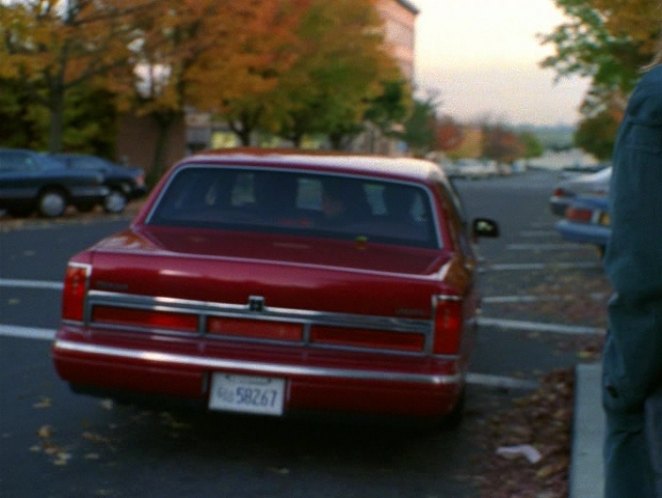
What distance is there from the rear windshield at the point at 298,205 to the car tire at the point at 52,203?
19699 mm

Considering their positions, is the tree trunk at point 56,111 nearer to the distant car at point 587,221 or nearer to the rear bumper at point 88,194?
the rear bumper at point 88,194

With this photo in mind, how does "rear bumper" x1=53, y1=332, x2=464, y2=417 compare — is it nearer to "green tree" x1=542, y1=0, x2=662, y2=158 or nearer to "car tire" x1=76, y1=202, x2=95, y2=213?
"green tree" x1=542, y1=0, x2=662, y2=158

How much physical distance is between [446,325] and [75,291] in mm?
1719

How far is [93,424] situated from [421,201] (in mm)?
2124

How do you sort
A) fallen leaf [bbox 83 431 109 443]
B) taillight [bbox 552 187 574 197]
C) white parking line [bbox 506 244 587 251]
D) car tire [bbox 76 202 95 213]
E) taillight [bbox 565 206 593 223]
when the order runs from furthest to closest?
1. car tire [bbox 76 202 95 213]
2. taillight [bbox 552 187 574 197]
3. white parking line [bbox 506 244 587 251]
4. taillight [bbox 565 206 593 223]
5. fallen leaf [bbox 83 431 109 443]

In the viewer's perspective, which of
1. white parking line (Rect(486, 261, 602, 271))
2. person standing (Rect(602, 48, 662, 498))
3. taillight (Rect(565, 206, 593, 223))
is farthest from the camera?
white parking line (Rect(486, 261, 602, 271))

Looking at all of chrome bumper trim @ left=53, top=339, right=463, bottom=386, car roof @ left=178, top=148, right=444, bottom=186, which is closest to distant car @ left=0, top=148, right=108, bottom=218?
car roof @ left=178, top=148, right=444, bottom=186

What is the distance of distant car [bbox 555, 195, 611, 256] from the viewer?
52.1 ft

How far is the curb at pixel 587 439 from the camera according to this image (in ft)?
17.4

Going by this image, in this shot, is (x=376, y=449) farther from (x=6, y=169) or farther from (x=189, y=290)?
(x=6, y=169)

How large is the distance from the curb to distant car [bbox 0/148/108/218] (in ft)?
63.0

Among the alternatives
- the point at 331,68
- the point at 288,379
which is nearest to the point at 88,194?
the point at 288,379

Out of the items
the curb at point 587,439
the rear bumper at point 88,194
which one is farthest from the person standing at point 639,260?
the rear bumper at point 88,194

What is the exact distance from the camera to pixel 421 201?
674 cm
